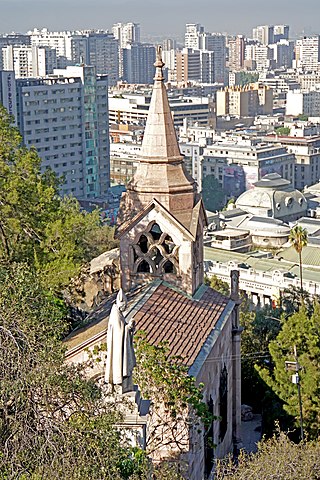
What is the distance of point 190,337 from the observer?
696 inches

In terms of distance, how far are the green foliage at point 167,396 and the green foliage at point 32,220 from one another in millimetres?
6855

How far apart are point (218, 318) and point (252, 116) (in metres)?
174

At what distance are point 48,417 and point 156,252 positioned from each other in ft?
28.9

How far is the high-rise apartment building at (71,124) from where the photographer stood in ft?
370

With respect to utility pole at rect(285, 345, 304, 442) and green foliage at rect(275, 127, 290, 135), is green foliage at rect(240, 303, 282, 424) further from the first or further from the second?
green foliage at rect(275, 127, 290, 135)

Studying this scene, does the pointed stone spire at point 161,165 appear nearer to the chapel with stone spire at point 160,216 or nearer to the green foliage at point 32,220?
the chapel with stone spire at point 160,216

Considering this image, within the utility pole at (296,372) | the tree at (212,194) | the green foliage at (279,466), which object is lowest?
the tree at (212,194)

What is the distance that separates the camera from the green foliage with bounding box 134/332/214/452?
49.9 feet

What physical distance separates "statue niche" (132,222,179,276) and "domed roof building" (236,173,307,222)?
61.1m

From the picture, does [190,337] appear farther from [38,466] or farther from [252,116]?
[252,116]

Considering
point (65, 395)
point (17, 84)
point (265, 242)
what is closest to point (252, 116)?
point (17, 84)

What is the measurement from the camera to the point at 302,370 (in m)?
24.3

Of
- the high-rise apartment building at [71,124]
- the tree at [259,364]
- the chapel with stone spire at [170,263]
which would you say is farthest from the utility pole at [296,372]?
the high-rise apartment building at [71,124]

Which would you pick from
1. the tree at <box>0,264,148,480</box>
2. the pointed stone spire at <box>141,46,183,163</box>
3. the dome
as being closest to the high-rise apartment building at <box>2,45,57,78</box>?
the dome
